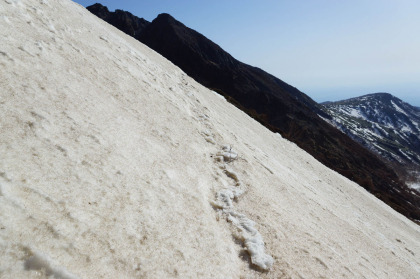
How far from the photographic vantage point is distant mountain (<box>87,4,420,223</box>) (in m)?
65.5

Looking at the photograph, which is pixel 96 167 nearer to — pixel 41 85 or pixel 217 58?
pixel 41 85

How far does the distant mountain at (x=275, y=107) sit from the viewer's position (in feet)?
215

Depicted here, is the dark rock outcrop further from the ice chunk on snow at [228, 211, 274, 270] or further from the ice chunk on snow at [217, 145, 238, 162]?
the ice chunk on snow at [228, 211, 274, 270]

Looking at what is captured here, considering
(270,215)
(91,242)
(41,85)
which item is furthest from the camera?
(270,215)

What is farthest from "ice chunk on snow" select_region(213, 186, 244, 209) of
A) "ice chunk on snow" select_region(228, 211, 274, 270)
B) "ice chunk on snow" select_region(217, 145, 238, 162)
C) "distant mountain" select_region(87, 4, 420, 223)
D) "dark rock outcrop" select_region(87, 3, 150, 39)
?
"dark rock outcrop" select_region(87, 3, 150, 39)

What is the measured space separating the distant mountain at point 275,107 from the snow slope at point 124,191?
44329mm

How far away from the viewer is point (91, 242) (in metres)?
4.97

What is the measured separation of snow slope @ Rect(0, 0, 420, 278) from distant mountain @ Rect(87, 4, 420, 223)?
145 feet

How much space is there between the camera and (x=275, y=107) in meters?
79.8

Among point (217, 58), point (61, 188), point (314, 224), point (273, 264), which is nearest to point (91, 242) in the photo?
point (61, 188)

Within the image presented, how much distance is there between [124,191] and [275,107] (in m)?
77.6

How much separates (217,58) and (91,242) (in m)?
99.1

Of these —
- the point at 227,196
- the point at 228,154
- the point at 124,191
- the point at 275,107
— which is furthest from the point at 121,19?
the point at 124,191

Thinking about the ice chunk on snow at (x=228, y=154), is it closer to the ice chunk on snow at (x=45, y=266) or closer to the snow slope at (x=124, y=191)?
the snow slope at (x=124, y=191)
